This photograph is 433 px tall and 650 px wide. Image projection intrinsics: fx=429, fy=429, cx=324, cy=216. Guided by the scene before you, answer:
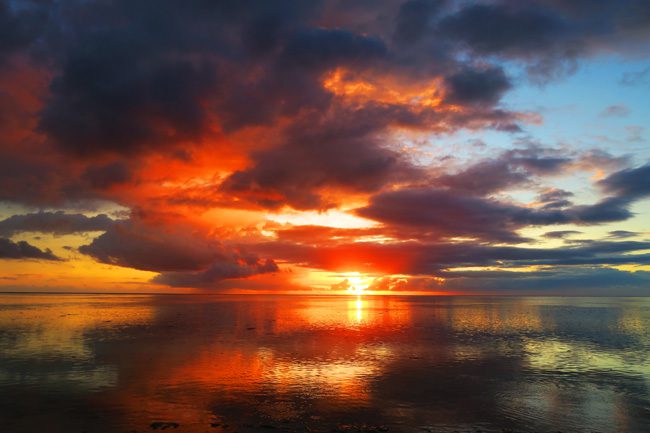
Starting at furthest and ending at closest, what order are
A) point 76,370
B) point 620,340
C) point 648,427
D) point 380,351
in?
point 620,340 < point 380,351 < point 76,370 < point 648,427

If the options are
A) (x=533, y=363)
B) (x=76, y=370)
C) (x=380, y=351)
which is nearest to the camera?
(x=76, y=370)

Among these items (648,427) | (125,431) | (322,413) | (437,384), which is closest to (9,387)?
(125,431)

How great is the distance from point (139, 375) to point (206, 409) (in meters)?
11.7

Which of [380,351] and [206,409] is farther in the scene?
[380,351]

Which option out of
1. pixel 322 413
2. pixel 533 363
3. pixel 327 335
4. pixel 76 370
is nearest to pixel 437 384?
pixel 322 413

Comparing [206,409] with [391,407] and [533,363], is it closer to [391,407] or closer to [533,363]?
[391,407]

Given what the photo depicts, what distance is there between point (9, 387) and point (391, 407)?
25957 millimetres

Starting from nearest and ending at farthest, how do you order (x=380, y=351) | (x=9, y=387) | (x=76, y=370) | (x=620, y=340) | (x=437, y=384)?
(x=9, y=387), (x=437, y=384), (x=76, y=370), (x=380, y=351), (x=620, y=340)

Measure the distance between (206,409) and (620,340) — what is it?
197 ft

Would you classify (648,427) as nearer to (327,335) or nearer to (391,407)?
(391,407)

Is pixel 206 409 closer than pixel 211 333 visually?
Yes

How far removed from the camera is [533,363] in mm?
41469

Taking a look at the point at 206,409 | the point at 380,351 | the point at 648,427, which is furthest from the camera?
the point at 380,351

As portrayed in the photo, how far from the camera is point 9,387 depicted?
29.5 m
